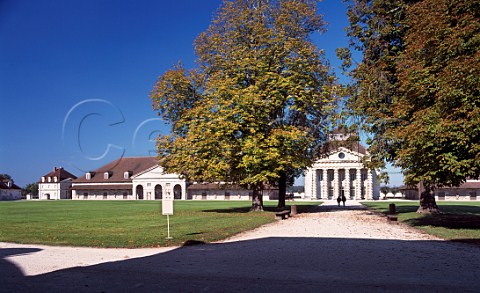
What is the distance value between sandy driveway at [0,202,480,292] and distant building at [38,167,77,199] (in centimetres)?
12380

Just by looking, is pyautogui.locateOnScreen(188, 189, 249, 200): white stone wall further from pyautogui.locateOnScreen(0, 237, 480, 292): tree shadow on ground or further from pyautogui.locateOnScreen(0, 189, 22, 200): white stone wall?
pyautogui.locateOnScreen(0, 237, 480, 292): tree shadow on ground

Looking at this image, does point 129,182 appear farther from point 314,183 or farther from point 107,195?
point 314,183

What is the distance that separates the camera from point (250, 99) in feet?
93.7

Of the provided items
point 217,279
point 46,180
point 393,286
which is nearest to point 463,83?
point 393,286

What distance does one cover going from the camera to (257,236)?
54.0 feet

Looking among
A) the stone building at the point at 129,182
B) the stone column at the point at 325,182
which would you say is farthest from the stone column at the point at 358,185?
the stone building at the point at 129,182

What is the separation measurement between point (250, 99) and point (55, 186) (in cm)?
11701

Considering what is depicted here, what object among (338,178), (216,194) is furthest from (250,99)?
(338,178)

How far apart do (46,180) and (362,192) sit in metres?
95.6

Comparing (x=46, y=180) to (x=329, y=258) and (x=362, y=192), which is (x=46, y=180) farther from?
(x=329, y=258)

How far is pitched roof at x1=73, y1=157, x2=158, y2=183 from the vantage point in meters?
112

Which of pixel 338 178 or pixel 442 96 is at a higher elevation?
pixel 442 96

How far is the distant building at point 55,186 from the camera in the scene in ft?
421

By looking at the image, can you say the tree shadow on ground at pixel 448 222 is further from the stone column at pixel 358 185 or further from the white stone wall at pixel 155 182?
the white stone wall at pixel 155 182
